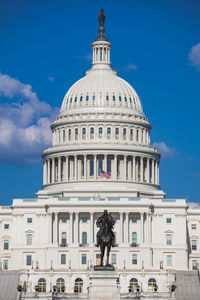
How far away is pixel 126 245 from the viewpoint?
567 feet

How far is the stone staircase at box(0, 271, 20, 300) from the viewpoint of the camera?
136 metres

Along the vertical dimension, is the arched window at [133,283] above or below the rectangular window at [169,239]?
below

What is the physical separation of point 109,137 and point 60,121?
36.9 feet

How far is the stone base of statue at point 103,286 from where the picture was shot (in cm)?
9881

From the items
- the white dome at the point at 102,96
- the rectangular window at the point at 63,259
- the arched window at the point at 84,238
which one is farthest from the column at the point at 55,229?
the white dome at the point at 102,96

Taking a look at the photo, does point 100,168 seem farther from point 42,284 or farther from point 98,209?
point 42,284

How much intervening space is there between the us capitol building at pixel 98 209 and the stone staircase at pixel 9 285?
93.5 inches

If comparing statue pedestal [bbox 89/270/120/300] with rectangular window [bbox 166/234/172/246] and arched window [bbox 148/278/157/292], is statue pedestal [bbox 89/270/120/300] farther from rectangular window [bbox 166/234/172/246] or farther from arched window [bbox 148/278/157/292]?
rectangular window [bbox 166/234/172/246]

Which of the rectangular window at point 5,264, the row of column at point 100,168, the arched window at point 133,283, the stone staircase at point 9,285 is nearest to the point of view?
the stone staircase at point 9,285

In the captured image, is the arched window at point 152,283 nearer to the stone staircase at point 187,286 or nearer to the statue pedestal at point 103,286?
the stone staircase at point 187,286

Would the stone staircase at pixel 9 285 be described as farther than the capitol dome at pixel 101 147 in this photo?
No

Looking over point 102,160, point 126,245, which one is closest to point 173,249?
point 126,245

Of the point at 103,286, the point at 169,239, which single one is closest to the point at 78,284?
the point at 169,239

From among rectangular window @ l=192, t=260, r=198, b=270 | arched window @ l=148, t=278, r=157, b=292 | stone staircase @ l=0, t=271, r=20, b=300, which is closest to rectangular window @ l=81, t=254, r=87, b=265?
stone staircase @ l=0, t=271, r=20, b=300
